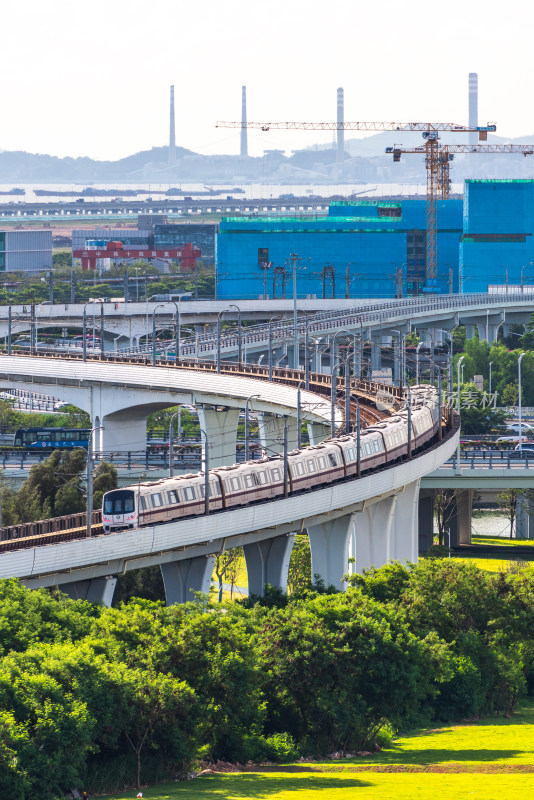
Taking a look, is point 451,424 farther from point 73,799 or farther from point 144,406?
point 73,799

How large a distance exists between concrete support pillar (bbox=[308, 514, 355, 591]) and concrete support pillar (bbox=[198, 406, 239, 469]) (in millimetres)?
35158

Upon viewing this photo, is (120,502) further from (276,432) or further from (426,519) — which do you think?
(276,432)

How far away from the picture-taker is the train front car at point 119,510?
56.7 metres

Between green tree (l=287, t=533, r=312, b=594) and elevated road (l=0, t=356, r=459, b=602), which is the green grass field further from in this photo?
green tree (l=287, t=533, r=312, b=594)

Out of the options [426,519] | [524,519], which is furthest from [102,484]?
[524,519]

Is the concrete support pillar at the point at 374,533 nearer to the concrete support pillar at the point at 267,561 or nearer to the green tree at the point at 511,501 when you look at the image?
the concrete support pillar at the point at 267,561

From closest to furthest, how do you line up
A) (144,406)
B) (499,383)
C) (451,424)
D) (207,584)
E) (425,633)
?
(425,633) < (207,584) < (451,424) < (144,406) < (499,383)

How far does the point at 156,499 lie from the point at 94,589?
14.9 ft

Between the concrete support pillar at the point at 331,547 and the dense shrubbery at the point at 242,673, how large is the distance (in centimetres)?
1087

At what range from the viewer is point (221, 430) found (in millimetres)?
108250

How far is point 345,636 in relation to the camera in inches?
1880

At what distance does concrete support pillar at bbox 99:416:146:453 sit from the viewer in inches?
4545

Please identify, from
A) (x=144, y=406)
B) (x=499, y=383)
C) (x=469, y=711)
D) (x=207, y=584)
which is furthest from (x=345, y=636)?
(x=499, y=383)

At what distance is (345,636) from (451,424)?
45487mm
